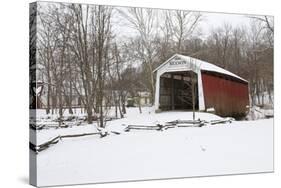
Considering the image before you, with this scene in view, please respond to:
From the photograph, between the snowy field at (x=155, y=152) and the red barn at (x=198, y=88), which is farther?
the red barn at (x=198, y=88)

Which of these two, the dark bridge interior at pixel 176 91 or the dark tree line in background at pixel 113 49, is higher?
the dark tree line in background at pixel 113 49

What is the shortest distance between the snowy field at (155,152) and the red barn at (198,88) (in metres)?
0.20

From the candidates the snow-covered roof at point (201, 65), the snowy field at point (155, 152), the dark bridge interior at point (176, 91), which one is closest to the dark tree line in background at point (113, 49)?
the snow-covered roof at point (201, 65)

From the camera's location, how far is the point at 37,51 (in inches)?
372

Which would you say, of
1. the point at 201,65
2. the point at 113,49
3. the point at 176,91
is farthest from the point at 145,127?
the point at 201,65

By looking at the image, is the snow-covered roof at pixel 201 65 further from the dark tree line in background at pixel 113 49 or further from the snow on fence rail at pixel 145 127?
the snow on fence rail at pixel 145 127

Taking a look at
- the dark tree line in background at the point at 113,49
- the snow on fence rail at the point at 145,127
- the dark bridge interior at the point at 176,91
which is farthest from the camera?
the dark bridge interior at the point at 176,91

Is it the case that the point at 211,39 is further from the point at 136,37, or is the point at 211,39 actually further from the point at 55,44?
the point at 55,44

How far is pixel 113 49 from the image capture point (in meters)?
10.1

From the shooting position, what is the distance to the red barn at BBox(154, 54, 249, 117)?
10578mm

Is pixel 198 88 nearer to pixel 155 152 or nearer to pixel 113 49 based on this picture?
pixel 155 152

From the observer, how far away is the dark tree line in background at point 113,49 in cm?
962

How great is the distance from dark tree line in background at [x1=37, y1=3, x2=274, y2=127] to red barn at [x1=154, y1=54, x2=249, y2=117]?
132mm

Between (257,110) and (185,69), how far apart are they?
181 cm
